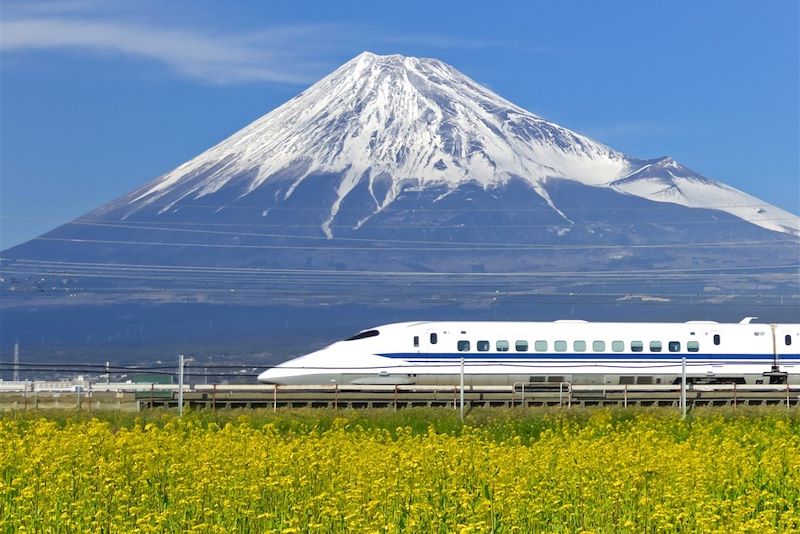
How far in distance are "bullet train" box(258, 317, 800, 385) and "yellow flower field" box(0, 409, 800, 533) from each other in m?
31.1

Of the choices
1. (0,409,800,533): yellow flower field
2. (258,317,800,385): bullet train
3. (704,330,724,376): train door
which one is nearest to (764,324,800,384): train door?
(258,317,800,385): bullet train

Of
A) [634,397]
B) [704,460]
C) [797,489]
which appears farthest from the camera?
[634,397]

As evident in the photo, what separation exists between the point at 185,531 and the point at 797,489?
417 inches

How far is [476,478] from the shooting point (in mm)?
25422

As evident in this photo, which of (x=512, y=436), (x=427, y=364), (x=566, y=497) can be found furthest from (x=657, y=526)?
(x=427, y=364)

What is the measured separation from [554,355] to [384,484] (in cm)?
4283

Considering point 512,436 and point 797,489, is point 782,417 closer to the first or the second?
point 512,436

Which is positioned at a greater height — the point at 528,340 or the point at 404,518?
the point at 528,340

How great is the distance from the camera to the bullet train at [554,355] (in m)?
63.9

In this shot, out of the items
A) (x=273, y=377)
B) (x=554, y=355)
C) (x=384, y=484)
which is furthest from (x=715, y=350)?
(x=384, y=484)

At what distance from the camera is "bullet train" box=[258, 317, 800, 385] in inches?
2517

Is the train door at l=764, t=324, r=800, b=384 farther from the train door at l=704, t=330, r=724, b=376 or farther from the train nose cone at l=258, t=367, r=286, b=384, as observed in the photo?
the train nose cone at l=258, t=367, r=286, b=384

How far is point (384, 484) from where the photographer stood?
2283cm

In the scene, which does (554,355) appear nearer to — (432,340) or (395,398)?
(432,340)
